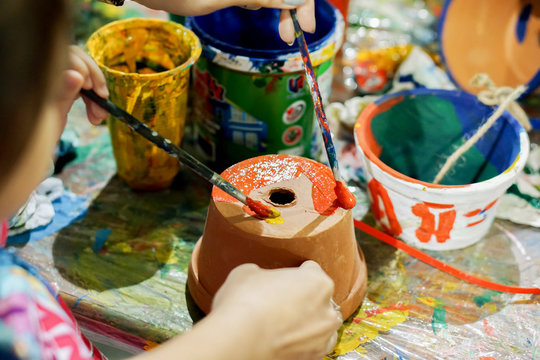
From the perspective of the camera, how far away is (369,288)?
1.20m

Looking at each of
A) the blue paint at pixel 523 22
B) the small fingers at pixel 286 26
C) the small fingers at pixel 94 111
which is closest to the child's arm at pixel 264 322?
the small fingers at pixel 94 111

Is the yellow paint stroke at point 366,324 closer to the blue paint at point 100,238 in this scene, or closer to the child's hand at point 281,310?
the child's hand at point 281,310

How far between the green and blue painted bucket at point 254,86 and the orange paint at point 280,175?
25 centimetres

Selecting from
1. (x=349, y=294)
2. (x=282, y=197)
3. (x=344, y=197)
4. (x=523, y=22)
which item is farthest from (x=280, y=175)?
(x=523, y=22)

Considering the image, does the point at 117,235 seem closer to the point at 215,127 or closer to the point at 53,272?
the point at 53,272

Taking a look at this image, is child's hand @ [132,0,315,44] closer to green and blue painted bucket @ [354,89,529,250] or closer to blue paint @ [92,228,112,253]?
green and blue painted bucket @ [354,89,529,250]

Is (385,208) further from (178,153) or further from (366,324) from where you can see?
(178,153)

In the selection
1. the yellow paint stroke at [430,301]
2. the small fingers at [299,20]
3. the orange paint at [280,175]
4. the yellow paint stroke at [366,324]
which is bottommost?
the yellow paint stroke at [366,324]

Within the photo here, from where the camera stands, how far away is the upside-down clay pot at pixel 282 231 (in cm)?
96

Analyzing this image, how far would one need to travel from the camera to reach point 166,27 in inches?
53.3

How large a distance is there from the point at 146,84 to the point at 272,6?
0.33 meters

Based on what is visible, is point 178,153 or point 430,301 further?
point 430,301

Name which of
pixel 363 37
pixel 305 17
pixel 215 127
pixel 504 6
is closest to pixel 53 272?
pixel 215 127

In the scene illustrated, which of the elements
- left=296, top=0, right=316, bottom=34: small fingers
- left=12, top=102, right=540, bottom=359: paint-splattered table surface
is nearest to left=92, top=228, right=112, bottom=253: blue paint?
left=12, top=102, right=540, bottom=359: paint-splattered table surface
